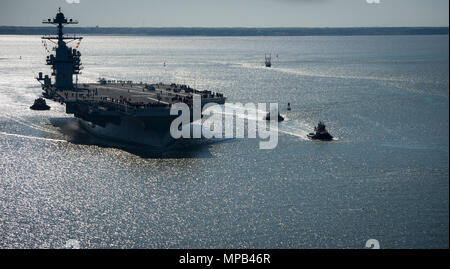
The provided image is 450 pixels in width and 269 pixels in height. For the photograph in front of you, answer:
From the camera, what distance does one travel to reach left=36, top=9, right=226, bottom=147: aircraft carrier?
57406 millimetres

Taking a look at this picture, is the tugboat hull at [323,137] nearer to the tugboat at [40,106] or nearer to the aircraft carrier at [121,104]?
the aircraft carrier at [121,104]

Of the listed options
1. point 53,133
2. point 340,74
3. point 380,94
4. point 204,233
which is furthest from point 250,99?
point 204,233

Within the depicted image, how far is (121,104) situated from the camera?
2340 inches

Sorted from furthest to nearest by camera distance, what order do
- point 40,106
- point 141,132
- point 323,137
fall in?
point 40,106
point 323,137
point 141,132

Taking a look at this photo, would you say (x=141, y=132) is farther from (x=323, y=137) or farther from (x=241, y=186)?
(x=323, y=137)

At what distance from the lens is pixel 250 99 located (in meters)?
91.8

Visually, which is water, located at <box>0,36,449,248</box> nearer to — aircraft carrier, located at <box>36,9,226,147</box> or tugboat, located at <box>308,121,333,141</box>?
tugboat, located at <box>308,121,333,141</box>

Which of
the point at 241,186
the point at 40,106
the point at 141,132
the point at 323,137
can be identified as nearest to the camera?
the point at 241,186

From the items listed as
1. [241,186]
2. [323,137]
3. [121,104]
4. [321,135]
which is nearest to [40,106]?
[121,104]

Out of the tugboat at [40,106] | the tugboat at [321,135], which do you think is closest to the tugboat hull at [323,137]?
the tugboat at [321,135]

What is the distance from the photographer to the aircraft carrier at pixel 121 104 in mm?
57406

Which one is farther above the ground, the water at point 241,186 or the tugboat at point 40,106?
the tugboat at point 40,106

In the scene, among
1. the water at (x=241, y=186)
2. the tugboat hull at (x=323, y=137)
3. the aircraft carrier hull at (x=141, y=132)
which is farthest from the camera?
the tugboat hull at (x=323, y=137)

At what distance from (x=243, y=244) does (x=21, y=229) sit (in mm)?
13490
